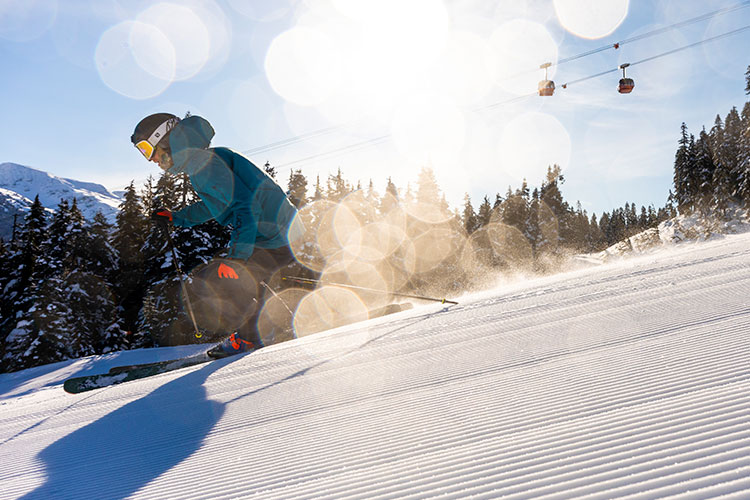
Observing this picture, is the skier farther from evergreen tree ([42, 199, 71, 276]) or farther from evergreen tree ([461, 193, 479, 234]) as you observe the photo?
evergreen tree ([461, 193, 479, 234])

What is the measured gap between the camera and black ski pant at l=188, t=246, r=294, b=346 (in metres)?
4.82

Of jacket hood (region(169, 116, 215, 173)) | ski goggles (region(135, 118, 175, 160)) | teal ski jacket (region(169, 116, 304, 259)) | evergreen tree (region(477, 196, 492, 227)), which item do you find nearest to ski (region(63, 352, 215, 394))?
teal ski jacket (region(169, 116, 304, 259))

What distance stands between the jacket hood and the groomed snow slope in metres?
2.50

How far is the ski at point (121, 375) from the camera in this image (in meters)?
4.56

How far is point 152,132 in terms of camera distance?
15.6 feet

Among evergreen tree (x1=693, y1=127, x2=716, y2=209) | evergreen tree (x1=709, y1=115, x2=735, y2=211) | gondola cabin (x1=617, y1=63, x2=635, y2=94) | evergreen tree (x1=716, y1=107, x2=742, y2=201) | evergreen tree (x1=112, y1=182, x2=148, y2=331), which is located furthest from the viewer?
evergreen tree (x1=693, y1=127, x2=716, y2=209)

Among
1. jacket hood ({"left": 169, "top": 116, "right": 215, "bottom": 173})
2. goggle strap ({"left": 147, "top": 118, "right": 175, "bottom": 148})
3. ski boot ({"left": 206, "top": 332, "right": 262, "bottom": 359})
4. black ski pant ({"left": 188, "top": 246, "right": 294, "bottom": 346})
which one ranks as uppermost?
goggle strap ({"left": 147, "top": 118, "right": 175, "bottom": 148})

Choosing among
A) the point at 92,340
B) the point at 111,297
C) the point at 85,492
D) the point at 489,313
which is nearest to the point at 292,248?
the point at 489,313

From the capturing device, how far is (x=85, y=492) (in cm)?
183

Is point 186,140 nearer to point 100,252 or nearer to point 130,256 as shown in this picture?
point 100,252

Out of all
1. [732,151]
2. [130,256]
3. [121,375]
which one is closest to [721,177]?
[732,151]

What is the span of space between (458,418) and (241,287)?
3762 millimetres

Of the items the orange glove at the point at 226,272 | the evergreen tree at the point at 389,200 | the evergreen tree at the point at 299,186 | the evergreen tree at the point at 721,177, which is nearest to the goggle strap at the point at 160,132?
the orange glove at the point at 226,272

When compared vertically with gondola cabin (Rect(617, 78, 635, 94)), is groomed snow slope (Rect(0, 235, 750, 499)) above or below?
below
